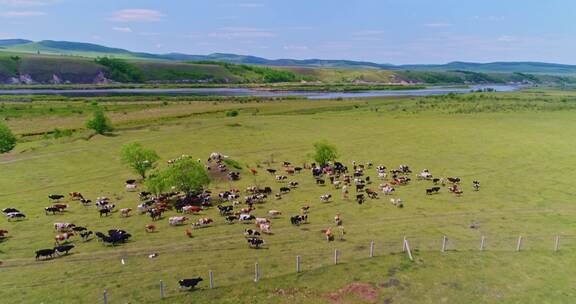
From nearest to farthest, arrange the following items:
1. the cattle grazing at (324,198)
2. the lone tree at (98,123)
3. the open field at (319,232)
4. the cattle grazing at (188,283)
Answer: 1. the cattle grazing at (188,283)
2. the open field at (319,232)
3. the cattle grazing at (324,198)
4. the lone tree at (98,123)

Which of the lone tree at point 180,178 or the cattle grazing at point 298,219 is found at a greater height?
the lone tree at point 180,178

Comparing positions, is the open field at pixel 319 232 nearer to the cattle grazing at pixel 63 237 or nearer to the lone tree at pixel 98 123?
the cattle grazing at pixel 63 237

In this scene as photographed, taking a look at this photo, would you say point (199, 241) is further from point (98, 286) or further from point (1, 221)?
point (1, 221)

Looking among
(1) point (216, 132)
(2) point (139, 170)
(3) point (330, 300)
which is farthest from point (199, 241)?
(1) point (216, 132)

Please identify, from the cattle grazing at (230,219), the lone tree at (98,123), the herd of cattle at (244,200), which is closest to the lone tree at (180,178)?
the herd of cattle at (244,200)

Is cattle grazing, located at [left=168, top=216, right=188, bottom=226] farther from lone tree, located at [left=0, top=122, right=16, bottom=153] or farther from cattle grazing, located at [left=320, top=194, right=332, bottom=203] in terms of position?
lone tree, located at [left=0, top=122, right=16, bottom=153]

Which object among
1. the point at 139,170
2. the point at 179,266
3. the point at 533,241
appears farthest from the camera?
the point at 139,170
